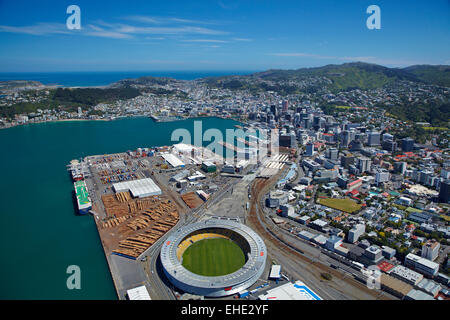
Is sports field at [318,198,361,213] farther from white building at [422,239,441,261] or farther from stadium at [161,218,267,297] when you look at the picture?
stadium at [161,218,267,297]

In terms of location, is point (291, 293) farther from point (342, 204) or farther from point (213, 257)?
point (342, 204)

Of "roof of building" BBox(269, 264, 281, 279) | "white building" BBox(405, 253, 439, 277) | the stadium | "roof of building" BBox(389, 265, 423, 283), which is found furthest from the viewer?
"white building" BBox(405, 253, 439, 277)

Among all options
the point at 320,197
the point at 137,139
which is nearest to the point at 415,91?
the point at 320,197

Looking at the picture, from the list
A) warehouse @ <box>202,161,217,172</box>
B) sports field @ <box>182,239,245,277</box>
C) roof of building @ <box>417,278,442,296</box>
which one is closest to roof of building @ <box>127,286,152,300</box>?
sports field @ <box>182,239,245,277</box>

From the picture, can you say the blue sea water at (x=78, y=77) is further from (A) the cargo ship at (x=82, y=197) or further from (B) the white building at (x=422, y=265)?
(B) the white building at (x=422, y=265)

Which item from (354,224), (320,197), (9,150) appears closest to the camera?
(354,224)

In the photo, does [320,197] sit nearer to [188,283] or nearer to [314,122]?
[188,283]

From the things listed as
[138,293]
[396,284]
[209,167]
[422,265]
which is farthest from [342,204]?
[138,293]
